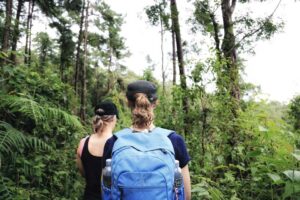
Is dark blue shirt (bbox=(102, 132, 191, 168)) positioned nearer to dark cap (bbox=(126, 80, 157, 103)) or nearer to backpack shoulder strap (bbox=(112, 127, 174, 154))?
backpack shoulder strap (bbox=(112, 127, 174, 154))

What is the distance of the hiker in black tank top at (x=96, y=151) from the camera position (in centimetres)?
297

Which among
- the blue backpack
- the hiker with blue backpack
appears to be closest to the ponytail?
the hiker with blue backpack

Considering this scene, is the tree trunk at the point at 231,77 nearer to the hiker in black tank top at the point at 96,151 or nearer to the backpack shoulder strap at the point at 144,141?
the hiker in black tank top at the point at 96,151

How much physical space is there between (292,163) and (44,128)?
3.36 meters

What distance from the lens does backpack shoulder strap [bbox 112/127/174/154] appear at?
1864mm

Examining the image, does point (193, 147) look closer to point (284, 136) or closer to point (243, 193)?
point (243, 193)

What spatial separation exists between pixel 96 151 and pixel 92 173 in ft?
0.64

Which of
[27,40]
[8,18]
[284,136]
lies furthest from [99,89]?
[284,136]

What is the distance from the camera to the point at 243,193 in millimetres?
3092

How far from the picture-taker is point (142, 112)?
1985 millimetres

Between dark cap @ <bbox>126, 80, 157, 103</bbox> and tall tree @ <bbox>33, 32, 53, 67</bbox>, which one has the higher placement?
tall tree @ <bbox>33, 32, 53, 67</bbox>

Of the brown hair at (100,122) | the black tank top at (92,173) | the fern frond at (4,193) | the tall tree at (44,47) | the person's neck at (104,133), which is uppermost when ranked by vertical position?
the tall tree at (44,47)

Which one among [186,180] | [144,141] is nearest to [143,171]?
[144,141]

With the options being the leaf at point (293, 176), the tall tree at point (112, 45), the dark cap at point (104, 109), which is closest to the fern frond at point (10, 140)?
the dark cap at point (104, 109)
